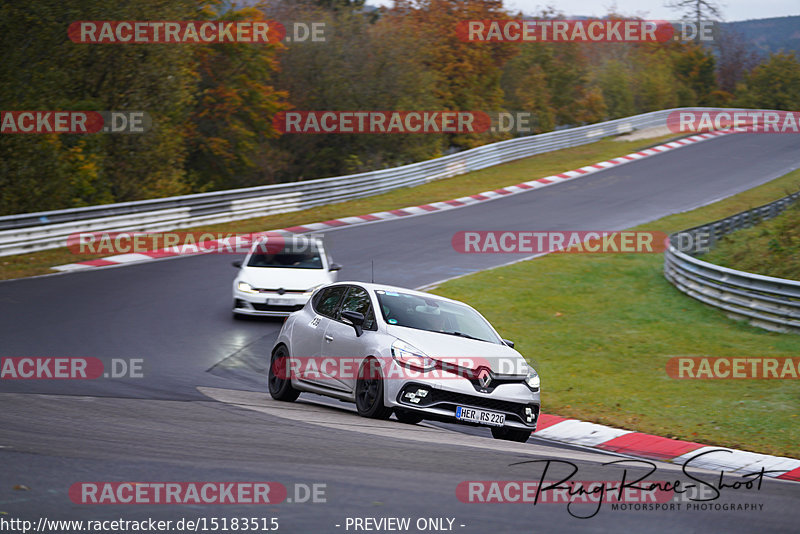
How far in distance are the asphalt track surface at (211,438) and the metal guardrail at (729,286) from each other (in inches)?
240

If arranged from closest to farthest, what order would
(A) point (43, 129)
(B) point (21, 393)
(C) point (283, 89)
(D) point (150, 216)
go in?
1. (B) point (21, 393)
2. (D) point (150, 216)
3. (A) point (43, 129)
4. (C) point (283, 89)

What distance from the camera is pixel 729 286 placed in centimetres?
1861

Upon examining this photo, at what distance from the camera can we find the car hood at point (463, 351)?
9.66 metres

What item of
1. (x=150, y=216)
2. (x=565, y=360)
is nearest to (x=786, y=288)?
(x=565, y=360)

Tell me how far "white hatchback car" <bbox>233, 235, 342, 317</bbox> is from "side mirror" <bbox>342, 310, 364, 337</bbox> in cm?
646

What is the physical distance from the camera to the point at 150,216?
2672 cm

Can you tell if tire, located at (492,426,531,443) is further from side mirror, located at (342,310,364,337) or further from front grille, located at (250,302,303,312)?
front grille, located at (250,302,303,312)

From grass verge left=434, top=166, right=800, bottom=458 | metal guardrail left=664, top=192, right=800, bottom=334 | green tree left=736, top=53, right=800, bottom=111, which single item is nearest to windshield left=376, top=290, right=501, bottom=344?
grass verge left=434, top=166, right=800, bottom=458

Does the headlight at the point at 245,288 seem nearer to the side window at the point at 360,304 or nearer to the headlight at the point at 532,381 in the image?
the side window at the point at 360,304

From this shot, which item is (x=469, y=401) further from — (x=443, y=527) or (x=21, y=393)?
(x=21, y=393)

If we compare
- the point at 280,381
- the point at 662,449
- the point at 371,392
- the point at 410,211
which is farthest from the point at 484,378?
the point at 410,211

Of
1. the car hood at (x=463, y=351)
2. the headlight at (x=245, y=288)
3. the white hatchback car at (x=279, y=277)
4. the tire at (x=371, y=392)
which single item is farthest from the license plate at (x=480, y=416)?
the headlight at (x=245, y=288)

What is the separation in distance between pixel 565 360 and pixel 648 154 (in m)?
32.9

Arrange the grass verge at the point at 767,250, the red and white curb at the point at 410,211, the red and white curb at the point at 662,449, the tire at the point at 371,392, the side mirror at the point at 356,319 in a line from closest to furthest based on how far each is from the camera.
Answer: the red and white curb at the point at 662,449 < the tire at the point at 371,392 < the side mirror at the point at 356,319 < the grass verge at the point at 767,250 < the red and white curb at the point at 410,211
